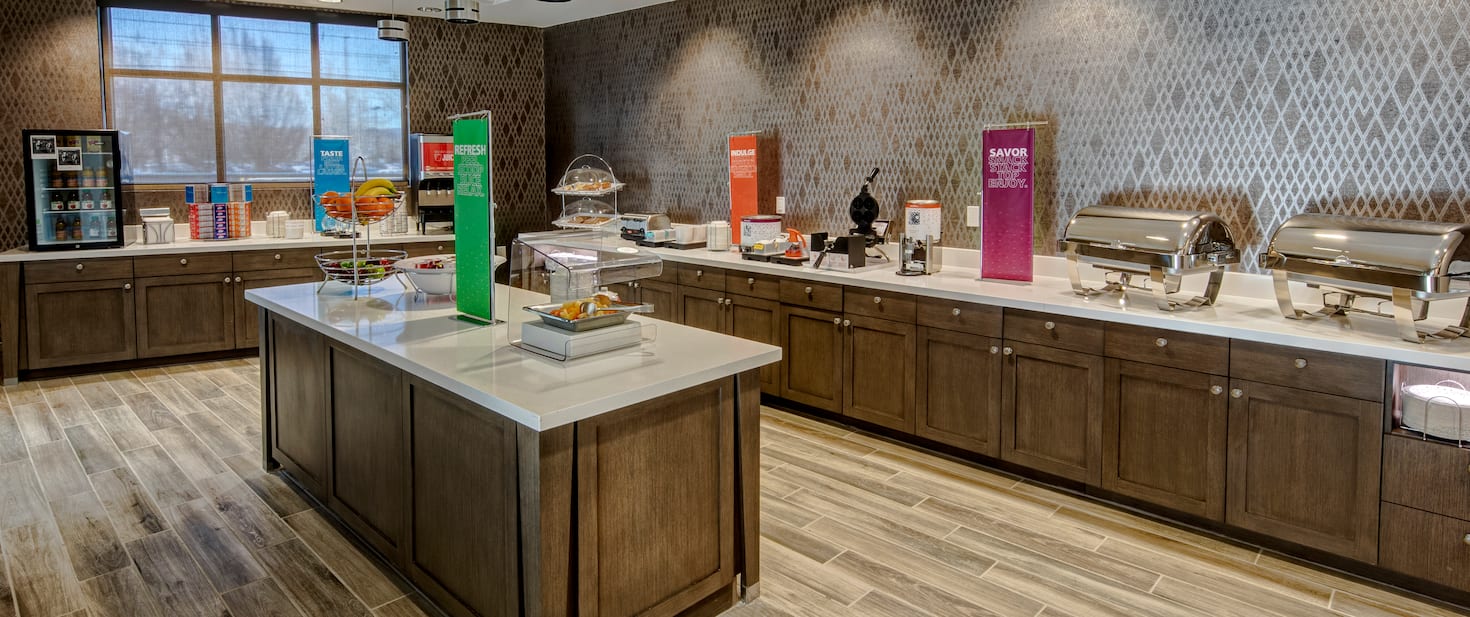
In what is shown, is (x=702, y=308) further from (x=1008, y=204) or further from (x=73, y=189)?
(x=73, y=189)

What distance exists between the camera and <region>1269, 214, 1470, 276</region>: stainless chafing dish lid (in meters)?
2.88

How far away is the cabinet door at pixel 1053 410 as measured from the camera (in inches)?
143

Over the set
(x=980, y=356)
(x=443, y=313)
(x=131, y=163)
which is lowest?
(x=980, y=356)

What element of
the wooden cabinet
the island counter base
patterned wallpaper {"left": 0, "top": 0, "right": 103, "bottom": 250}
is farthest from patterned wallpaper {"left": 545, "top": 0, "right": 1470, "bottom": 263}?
patterned wallpaper {"left": 0, "top": 0, "right": 103, "bottom": 250}

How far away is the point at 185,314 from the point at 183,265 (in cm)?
34

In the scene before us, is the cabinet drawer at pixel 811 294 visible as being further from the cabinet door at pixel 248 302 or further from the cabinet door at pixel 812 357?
the cabinet door at pixel 248 302

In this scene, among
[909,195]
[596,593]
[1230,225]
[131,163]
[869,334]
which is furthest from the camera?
[131,163]

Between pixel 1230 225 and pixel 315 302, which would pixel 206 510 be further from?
pixel 1230 225

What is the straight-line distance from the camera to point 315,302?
3.59 m

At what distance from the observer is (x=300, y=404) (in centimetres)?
357

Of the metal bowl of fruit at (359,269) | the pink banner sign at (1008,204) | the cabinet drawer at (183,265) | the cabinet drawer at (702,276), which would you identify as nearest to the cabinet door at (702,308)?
the cabinet drawer at (702,276)

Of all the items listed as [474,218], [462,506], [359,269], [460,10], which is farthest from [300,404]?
[460,10]

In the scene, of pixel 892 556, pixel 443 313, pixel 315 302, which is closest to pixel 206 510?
pixel 315 302

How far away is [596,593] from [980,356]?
2.25 metres
